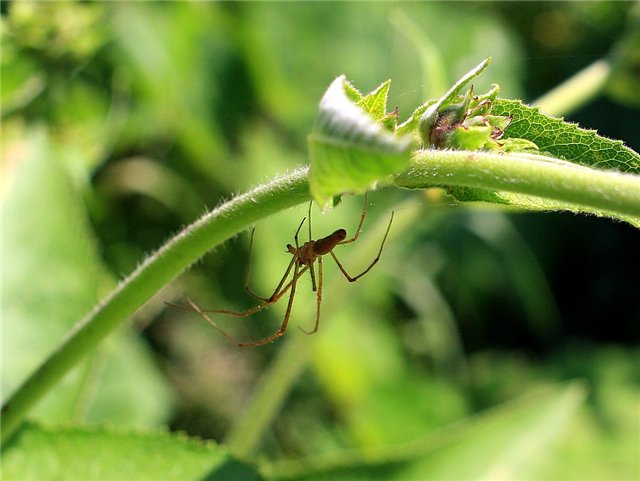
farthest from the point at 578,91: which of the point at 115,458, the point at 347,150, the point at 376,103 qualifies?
the point at 347,150

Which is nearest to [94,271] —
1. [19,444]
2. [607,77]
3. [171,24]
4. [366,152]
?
[19,444]

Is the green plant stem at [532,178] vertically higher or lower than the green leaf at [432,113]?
lower

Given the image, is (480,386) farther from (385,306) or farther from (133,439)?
(133,439)

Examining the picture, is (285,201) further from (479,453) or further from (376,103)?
(479,453)

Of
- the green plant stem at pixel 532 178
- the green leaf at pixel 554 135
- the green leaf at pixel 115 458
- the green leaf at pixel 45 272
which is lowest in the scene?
the green leaf at pixel 115 458

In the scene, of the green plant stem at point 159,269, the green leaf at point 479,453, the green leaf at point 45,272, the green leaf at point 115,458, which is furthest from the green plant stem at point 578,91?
the green plant stem at point 159,269

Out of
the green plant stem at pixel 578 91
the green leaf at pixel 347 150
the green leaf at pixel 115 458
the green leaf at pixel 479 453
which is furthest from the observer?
the green plant stem at pixel 578 91

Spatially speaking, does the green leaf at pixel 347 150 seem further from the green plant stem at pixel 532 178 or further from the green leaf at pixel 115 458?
the green leaf at pixel 115 458

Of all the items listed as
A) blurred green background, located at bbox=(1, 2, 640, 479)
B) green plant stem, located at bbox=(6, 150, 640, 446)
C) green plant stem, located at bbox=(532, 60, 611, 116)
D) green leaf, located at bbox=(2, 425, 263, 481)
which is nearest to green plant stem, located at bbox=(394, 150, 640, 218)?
green plant stem, located at bbox=(6, 150, 640, 446)
